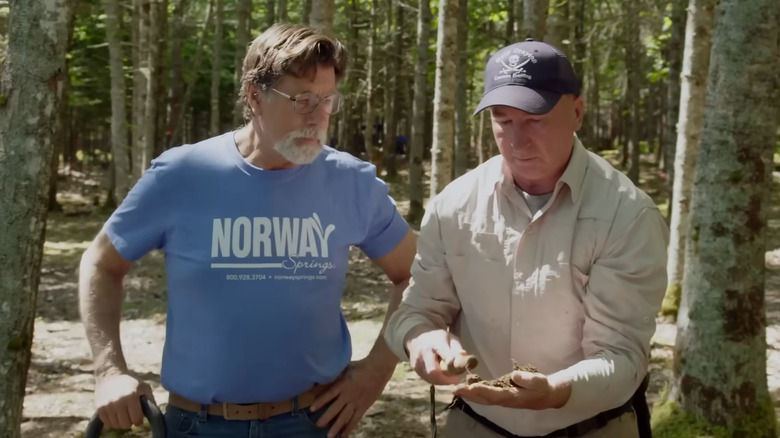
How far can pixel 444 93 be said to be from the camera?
11.6 metres

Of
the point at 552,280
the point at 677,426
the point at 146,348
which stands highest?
the point at 552,280

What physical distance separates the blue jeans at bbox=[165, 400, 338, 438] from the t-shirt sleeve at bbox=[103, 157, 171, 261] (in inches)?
22.1

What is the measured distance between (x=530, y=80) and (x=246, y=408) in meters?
1.39

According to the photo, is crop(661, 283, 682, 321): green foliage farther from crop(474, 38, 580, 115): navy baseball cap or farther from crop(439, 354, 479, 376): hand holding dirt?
crop(439, 354, 479, 376): hand holding dirt

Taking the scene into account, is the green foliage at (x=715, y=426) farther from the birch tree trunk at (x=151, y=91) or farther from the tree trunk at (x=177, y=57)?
the tree trunk at (x=177, y=57)

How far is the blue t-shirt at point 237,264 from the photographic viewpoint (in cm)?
287

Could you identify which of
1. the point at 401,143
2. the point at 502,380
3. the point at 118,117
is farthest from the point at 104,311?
the point at 401,143

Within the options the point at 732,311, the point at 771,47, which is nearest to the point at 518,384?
the point at 732,311

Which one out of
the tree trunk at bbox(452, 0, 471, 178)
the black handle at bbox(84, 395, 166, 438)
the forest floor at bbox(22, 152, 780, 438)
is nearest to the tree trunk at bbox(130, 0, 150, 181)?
the forest floor at bbox(22, 152, 780, 438)

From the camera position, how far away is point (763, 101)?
16.6 ft

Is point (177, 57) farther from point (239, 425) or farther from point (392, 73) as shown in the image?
point (239, 425)

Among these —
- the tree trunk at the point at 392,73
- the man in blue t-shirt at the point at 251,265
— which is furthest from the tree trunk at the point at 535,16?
the tree trunk at the point at 392,73

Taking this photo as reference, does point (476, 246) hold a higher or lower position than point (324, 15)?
lower

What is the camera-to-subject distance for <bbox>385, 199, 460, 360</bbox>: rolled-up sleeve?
2.73m
